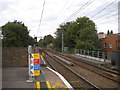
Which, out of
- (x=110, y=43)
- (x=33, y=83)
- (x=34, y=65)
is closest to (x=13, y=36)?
(x=34, y=65)

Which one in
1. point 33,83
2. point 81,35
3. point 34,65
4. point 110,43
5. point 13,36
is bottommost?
point 33,83

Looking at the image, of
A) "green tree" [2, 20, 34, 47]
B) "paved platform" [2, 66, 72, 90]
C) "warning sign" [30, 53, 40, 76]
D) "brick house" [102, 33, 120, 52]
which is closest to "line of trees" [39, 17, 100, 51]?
"brick house" [102, 33, 120, 52]

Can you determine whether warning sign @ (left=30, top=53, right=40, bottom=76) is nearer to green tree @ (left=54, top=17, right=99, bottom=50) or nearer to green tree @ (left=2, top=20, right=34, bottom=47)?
green tree @ (left=2, top=20, right=34, bottom=47)

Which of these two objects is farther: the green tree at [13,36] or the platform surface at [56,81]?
the green tree at [13,36]

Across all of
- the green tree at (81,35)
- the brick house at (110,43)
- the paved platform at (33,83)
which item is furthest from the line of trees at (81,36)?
the paved platform at (33,83)

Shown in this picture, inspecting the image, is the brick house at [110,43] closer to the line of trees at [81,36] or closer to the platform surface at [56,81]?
the line of trees at [81,36]

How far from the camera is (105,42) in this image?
35750 millimetres

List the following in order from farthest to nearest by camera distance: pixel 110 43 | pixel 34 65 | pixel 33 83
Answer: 1. pixel 110 43
2. pixel 34 65
3. pixel 33 83

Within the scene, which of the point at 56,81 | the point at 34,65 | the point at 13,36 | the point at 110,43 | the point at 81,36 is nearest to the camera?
the point at 34,65

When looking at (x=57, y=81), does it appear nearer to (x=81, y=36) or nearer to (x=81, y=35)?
(x=81, y=36)

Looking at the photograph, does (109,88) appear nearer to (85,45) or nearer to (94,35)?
(85,45)

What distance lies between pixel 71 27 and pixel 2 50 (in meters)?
40.4

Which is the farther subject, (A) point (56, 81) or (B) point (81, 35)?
(B) point (81, 35)

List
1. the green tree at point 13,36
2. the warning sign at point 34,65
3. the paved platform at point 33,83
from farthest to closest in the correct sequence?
the green tree at point 13,36 → the warning sign at point 34,65 → the paved platform at point 33,83
